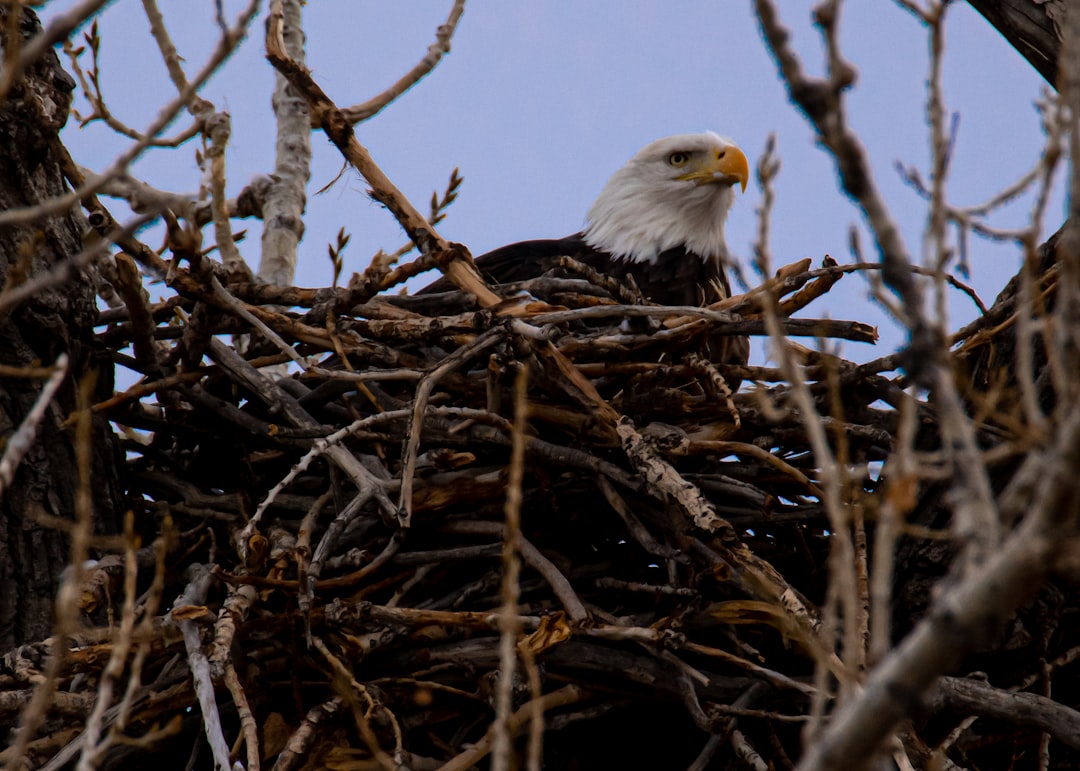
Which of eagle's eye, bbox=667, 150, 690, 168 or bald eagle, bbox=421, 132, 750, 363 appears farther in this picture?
eagle's eye, bbox=667, 150, 690, 168

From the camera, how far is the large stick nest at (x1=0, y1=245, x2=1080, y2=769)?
110 inches

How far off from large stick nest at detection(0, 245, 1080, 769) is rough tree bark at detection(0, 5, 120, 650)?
17 cm

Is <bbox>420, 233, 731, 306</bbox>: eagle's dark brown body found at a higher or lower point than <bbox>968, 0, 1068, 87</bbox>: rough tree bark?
higher

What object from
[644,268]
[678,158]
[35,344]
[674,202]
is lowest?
[35,344]

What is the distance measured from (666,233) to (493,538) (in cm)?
200

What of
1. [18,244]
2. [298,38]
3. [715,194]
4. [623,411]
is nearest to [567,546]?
[623,411]

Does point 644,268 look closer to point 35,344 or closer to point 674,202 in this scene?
point 674,202

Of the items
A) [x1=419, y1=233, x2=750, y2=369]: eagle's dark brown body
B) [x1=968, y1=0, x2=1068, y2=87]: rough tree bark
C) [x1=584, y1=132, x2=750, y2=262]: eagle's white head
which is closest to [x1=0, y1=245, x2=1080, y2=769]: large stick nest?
[x1=968, y1=0, x2=1068, y2=87]: rough tree bark

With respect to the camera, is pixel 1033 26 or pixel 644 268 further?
pixel 644 268

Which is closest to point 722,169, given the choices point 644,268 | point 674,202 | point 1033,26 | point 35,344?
point 674,202

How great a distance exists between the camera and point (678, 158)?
16.8 feet

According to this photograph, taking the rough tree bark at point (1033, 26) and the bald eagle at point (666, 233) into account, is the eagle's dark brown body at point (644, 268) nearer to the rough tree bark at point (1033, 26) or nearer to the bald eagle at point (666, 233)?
the bald eagle at point (666, 233)

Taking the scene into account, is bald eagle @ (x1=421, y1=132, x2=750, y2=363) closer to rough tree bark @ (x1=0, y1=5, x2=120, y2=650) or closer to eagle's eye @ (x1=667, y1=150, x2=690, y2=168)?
eagle's eye @ (x1=667, y1=150, x2=690, y2=168)

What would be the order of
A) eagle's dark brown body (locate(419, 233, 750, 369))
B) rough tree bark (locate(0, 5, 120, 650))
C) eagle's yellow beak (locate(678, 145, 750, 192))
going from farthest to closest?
eagle's yellow beak (locate(678, 145, 750, 192)) < eagle's dark brown body (locate(419, 233, 750, 369)) < rough tree bark (locate(0, 5, 120, 650))
